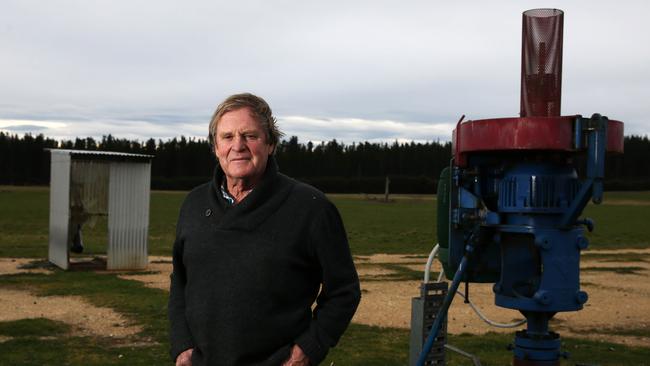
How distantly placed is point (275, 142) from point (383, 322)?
7120 mm

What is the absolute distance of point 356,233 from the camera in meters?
→ 27.2

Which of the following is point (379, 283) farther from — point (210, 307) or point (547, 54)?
Answer: point (210, 307)

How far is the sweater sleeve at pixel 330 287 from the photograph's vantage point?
8.84ft

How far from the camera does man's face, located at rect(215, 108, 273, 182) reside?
2748 mm

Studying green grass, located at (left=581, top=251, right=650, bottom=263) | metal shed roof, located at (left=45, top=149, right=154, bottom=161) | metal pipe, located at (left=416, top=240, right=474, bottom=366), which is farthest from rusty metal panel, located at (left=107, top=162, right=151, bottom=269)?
metal pipe, located at (left=416, top=240, right=474, bottom=366)

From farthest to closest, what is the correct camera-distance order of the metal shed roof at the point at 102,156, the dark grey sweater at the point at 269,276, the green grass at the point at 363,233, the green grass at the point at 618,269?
1. the green grass at the point at 363,233
2. the green grass at the point at 618,269
3. the metal shed roof at the point at 102,156
4. the dark grey sweater at the point at 269,276

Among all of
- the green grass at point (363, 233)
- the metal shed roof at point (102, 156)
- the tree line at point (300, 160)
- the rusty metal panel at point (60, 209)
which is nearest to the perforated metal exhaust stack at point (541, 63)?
the metal shed roof at point (102, 156)

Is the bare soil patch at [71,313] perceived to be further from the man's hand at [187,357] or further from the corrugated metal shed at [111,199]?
the man's hand at [187,357]

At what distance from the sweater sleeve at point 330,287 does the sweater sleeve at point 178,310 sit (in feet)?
1.51

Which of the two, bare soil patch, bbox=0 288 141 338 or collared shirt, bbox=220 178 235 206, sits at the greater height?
collared shirt, bbox=220 178 235 206

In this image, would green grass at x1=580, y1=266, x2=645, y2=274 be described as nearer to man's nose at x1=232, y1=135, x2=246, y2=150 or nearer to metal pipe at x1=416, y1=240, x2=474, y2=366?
metal pipe at x1=416, y1=240, x2=474, y2=366

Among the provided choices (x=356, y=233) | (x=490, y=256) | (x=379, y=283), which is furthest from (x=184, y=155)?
(x=490, y=256)

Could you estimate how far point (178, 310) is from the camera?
2943mm

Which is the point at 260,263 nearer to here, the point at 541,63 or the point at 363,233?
the point at 541,63
